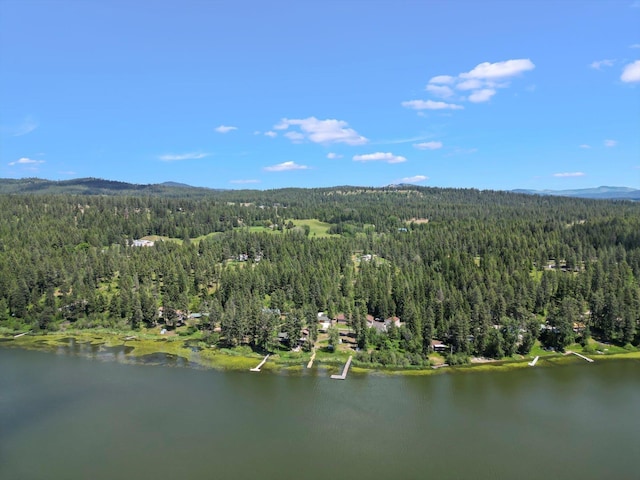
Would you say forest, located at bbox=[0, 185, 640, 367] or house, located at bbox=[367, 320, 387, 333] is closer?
forest, located at bbox=[0, 185, 640, 367]

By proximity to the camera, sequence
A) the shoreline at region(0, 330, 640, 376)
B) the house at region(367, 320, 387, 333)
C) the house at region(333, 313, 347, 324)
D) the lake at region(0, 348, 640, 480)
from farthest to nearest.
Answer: the house at region(333, 313, 347, 324)
the house at region(367, 320, 387, 333)
the shoreline at region(0, 330, 640, 376)
the lake at region(0, 348, 640, 480)

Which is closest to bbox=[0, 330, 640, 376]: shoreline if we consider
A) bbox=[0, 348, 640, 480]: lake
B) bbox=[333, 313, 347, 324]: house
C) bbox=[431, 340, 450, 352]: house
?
bbox=[0, 348, 640, 480]: lake

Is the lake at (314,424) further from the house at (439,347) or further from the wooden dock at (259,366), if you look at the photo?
the house at (439,347)

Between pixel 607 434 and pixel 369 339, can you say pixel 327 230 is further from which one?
pixel 607 434

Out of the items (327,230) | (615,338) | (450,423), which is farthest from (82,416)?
(327,230)

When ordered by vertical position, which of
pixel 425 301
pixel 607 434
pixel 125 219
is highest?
pixel 125 219

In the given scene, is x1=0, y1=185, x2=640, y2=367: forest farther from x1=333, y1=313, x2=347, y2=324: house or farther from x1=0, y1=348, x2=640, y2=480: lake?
x1=0, y1=348, x2=640, y2=480: lake

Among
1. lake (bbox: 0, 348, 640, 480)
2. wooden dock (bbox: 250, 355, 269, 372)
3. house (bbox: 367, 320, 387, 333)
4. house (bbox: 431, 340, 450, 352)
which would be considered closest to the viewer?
lake (bbox: 0, 348, 640, 480)
